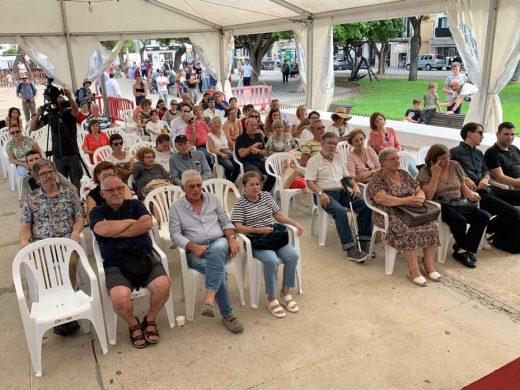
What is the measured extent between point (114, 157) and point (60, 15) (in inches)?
229

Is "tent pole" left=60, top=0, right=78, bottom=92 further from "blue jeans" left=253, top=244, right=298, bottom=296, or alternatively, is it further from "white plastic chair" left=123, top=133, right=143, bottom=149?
"blue jeans" left=253, top=244, right=298, bottom=296

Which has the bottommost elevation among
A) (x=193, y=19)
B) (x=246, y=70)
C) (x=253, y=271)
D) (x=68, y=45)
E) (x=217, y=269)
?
(x=253, y=271)

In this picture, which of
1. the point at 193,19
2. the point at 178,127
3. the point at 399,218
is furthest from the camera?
the point at 193,19

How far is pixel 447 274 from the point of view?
11.9 feet

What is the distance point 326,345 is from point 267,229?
0.90 m

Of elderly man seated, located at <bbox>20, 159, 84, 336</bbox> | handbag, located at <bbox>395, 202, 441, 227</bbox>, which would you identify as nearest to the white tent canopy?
handbag, located at <bbox>395, 202, 441, 227</bbox>

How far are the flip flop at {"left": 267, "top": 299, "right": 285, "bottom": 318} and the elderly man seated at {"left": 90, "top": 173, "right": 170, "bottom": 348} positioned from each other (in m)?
0.76

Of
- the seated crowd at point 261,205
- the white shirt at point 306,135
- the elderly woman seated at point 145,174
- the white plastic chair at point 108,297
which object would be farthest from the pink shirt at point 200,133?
the white plastic chair at point 108,297

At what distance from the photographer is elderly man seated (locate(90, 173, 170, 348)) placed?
2.74 m

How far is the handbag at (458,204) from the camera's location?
376 centimetres

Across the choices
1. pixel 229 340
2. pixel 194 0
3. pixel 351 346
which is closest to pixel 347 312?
pixel 351 346

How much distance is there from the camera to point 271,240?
3.11 m

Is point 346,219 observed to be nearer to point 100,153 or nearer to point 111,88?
point 100,153

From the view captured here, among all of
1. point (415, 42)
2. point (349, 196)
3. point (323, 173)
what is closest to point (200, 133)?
point (323, 173)
